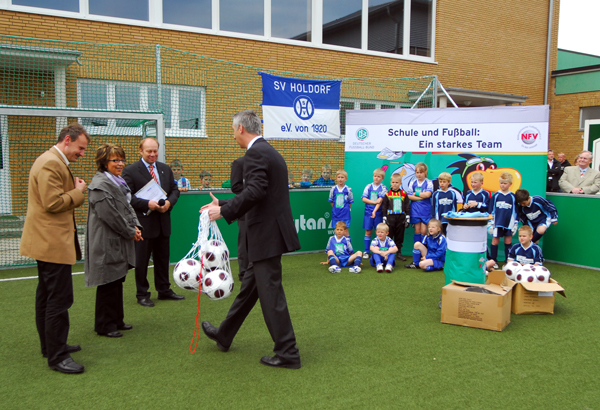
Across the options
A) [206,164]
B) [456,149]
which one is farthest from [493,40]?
[206,164]

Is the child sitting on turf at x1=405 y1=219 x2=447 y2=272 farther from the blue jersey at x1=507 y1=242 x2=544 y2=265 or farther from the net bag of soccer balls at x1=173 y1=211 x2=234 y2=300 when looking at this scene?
the net bag of soccer balls at x1=173 y1=211 x2=234 y2=300

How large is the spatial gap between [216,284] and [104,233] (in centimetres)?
126

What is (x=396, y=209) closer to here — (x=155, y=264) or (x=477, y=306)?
(x=477, y=306)

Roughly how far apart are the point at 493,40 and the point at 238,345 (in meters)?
16.4

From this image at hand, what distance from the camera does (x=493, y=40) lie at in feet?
55.0

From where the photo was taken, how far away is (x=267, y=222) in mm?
3527

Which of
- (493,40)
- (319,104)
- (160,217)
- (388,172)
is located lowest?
(160,217)

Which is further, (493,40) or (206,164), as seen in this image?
(493,40)

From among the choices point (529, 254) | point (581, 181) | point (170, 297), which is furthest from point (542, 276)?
point (170, 297)

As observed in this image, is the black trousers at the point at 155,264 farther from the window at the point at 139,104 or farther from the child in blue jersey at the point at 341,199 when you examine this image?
the child in blue jersey at the point at 341,199

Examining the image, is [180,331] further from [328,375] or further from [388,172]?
[388,172]

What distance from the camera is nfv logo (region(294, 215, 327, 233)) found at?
8924 mm

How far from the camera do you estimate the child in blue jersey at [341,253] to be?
7414 mm

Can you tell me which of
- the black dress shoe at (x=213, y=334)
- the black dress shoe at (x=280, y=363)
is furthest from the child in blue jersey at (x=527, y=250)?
the black dress shoe at (x=213, y=334)
